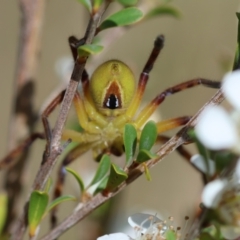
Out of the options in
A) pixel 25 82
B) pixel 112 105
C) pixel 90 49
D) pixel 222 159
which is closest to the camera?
pixel 90 49

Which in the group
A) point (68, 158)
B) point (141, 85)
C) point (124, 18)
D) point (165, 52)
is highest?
point (124, 18)

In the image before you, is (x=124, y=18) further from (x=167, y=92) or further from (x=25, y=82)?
(x=25, y=82)

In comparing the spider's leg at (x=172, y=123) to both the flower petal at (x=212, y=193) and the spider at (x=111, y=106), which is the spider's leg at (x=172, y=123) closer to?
the spider at (x=111, y=106)

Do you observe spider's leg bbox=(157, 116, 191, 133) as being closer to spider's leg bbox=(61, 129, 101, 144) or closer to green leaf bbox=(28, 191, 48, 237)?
spider's leg bbox=(61, 129, 101, 144)

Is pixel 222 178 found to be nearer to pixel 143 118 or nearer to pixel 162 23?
pixel 143 118

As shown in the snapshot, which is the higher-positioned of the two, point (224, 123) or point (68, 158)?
point (224, 123)

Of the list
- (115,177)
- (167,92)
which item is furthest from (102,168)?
(167,92)
